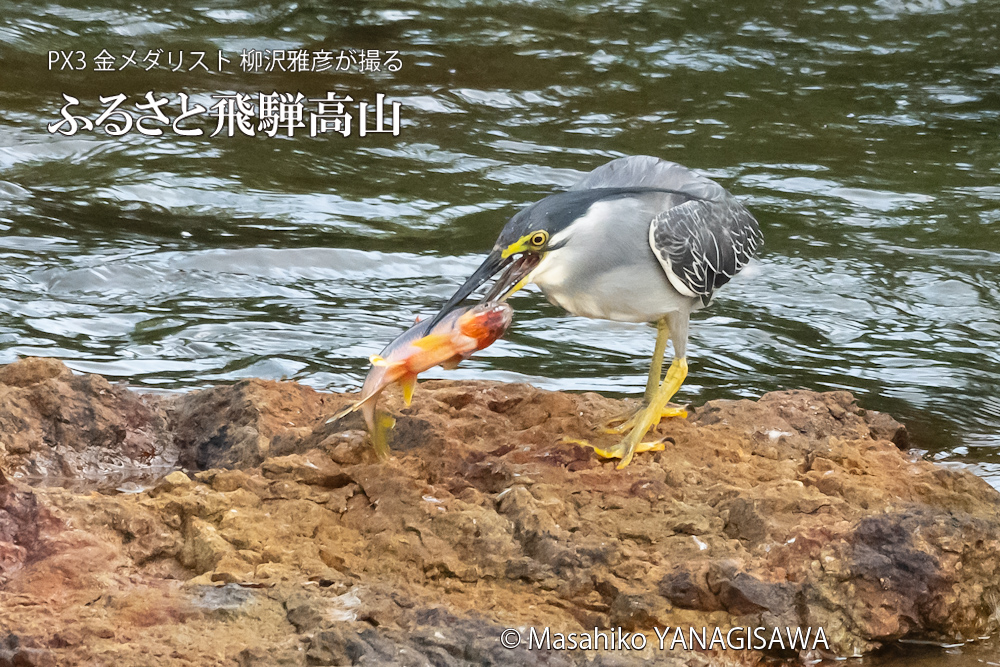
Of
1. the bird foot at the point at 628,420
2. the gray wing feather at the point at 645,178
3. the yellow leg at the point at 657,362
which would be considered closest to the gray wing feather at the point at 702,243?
the gray wing feather at the point at 645,178

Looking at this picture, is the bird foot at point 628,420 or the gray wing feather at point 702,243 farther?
the bird foot at point 628,420

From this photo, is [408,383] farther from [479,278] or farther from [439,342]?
[479,278]

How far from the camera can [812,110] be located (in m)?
10.3

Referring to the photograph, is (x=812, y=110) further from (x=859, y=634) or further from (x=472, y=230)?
(x=859, y=634)

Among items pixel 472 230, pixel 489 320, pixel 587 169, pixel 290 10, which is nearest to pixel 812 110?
pixel 587 169

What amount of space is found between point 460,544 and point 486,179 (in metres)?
5.72

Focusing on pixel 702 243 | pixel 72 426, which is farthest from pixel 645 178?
pixel 72 426

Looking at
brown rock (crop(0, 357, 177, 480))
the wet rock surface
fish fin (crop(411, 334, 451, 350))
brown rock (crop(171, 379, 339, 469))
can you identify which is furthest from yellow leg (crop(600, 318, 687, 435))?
brown rock (crop(0, 357, 177, 480))

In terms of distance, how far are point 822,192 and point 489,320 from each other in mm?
5765

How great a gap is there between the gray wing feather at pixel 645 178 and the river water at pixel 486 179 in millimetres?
1556

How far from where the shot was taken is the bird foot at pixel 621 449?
401 cm

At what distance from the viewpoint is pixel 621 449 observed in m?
4.05

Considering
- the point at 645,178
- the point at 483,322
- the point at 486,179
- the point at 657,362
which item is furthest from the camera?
the point at 486,179

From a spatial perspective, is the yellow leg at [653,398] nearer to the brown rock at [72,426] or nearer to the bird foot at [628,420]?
the bird foot at [628,420]
